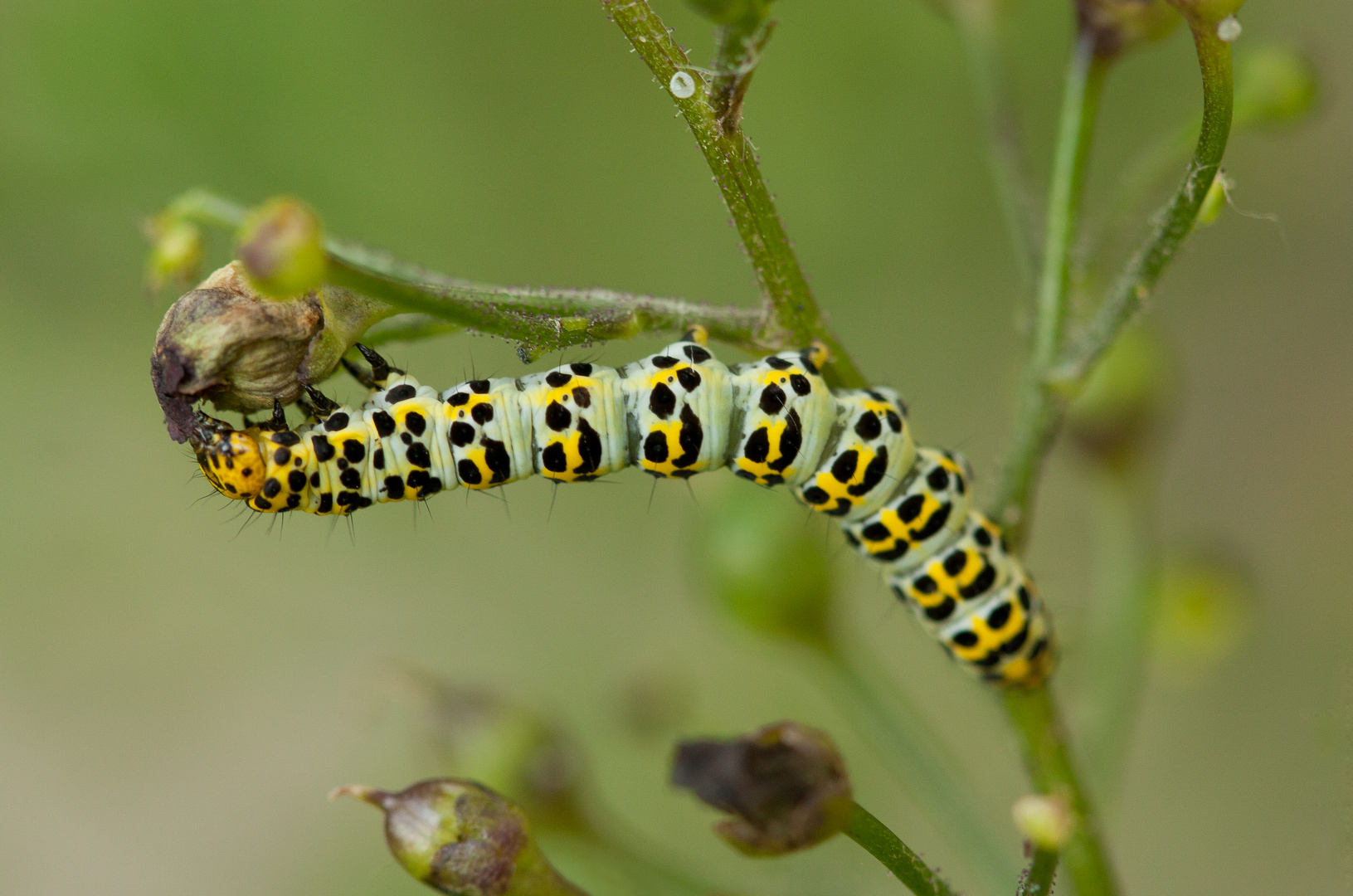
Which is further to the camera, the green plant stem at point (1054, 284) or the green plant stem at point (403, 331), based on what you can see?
the green plant stem at point (1054, 284)

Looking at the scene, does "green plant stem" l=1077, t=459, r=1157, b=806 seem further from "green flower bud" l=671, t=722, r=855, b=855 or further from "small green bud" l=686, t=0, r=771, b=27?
"small green bud" l=686, t=0, r=771, b=27

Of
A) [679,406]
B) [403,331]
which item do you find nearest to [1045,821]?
[679,406]

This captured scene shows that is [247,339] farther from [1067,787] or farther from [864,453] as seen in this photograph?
[1067,787]

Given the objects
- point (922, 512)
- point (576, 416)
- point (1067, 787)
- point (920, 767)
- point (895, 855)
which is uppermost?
point (576, 416)

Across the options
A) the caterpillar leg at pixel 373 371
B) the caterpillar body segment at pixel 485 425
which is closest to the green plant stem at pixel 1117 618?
the caterpillar body segment at pixel 485 425

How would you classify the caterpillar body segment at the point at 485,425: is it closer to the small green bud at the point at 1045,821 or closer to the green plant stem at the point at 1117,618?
the small green bud at the point at 1045,821

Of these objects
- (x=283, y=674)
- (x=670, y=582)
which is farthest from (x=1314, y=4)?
(x=283, y=674)

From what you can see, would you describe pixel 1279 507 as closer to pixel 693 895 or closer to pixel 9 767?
pixel 693 895

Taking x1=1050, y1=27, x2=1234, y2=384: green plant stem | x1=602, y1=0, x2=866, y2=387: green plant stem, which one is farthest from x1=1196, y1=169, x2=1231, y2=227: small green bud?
x1=602, y1=0, x2=866, y2=387: green plant stem
